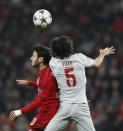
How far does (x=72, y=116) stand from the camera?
34.8 ft

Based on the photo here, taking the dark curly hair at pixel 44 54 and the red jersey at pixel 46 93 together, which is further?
the dark curly hair at pixel 44 54

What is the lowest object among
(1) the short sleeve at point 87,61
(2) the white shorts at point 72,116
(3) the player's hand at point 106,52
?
(2) the white shorts at point 72,116

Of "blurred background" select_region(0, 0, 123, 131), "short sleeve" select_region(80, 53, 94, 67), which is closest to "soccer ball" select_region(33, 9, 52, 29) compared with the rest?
"short sleeve" select_region(80, 53, 94, 67)

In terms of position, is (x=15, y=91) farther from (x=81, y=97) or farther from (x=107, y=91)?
(x=81, y=97)

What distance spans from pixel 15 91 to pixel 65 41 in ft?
27.7

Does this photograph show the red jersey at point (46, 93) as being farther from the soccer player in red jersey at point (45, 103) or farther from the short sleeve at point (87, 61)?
the short sleeve at point (87, 61)

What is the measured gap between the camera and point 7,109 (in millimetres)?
17984

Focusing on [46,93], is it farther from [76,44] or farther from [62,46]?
[76,44]

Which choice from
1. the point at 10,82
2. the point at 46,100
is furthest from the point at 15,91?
the point at 46,100

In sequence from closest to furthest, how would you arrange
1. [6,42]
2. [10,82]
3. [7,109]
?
[7,109] → [10,82] → [6,42]

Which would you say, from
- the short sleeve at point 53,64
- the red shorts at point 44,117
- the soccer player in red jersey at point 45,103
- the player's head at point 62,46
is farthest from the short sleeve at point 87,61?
the red shorts at point 44,117

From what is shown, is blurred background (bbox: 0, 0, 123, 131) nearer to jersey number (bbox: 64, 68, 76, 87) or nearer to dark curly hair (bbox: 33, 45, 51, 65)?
dark curly hair (bbox: 33, 45, 51, 65)

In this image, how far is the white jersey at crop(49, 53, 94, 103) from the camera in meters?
10.5

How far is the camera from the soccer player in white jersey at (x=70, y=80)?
414 inches
